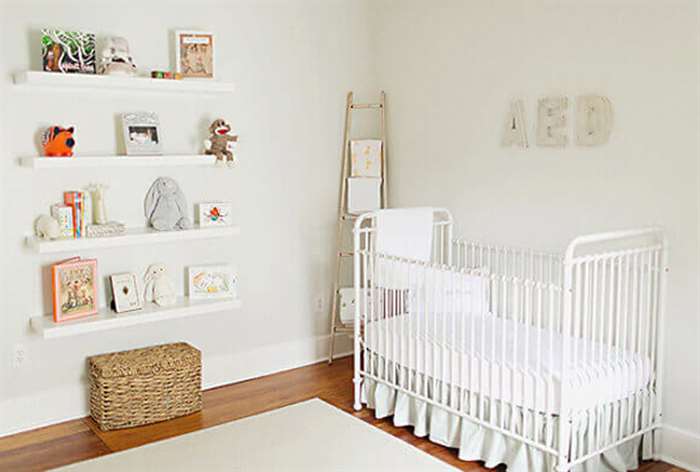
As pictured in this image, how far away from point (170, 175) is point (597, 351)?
237 centimetres

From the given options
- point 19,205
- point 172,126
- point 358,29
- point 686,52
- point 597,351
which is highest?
point 358,29

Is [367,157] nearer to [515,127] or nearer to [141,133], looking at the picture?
[515,127]

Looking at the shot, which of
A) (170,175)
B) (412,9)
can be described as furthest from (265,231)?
(412,9)

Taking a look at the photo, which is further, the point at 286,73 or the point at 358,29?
the point at 358,29

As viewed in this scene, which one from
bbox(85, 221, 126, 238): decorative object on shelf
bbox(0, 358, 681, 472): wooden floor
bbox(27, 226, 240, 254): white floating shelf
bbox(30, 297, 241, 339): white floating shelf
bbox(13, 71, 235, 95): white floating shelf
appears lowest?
bbox(0, 358, 681, 472): wooden floor

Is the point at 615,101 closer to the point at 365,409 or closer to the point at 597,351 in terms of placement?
the point at 597,351

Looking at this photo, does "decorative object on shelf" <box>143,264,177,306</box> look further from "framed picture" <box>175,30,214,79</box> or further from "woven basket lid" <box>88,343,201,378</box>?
"framed picture" <box>175,30,214,79</box>

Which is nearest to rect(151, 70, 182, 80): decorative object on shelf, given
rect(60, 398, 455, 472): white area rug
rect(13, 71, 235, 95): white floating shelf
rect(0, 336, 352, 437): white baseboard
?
rect(13, 71, 235, 95): white floating shelf

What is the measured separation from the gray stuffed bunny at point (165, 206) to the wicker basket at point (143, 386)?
2.23 feet

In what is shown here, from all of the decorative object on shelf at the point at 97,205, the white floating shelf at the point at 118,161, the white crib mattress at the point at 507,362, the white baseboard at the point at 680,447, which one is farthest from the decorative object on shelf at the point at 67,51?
the white baseboard at the point at 680,447

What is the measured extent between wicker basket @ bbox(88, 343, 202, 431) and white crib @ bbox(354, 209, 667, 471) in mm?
874

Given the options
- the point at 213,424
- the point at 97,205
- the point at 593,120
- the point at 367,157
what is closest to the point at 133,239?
the point at 97,205

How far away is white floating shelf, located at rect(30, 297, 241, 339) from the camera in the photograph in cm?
347

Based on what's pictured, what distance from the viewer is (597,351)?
3.10 metres
